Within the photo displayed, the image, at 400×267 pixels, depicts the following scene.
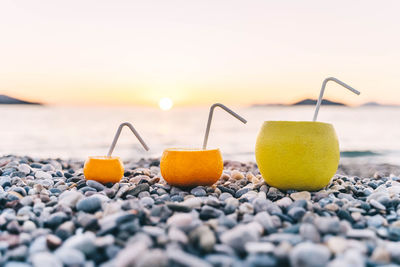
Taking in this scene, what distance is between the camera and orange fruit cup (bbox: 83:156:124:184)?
3.70 meters

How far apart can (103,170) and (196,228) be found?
171cm

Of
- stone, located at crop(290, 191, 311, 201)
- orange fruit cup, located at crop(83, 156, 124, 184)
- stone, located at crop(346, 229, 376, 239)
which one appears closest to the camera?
stone, located at crop(346, 229, 376, 239)

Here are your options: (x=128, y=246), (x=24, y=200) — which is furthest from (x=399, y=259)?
(x=24, y=200)

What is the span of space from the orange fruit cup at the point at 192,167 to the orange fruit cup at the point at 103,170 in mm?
499

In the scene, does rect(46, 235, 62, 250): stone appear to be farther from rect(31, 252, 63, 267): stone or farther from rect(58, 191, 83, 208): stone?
rect(58, 191, 83, 208): stone

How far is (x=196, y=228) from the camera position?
2273 mm

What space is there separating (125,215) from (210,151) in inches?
56.2

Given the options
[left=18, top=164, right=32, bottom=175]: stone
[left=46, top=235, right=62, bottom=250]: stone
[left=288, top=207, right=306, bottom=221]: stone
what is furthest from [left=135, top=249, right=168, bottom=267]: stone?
[left=18, top=164, right=32, bottom=175]: stone

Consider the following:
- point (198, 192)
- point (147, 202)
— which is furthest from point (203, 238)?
point (198, 192)

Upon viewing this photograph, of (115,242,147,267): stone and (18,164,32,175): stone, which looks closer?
(115,242,147,267): stone

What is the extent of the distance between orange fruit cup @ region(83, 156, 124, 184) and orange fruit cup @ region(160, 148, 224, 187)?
0.50 m

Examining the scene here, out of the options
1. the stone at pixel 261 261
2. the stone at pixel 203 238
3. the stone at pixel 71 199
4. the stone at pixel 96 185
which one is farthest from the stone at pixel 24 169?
the stone at pixel 261 261

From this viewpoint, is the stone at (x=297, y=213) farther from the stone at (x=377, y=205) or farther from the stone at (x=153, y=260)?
the stone at (x=153, y=260)

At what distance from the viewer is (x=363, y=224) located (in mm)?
2660
